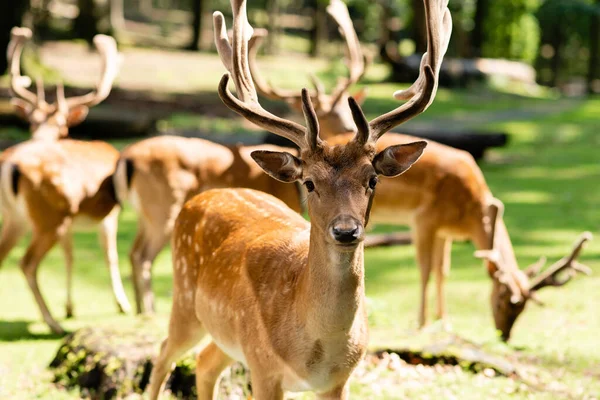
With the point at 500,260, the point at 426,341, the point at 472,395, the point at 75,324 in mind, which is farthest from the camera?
the point at 75,324

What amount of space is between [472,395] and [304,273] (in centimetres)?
189

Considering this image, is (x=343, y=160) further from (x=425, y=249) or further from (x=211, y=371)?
(x=425, y=249)

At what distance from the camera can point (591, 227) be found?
1188cm

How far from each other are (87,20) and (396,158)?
29308 millimetres

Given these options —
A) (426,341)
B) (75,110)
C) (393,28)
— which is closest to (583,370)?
(426,341)

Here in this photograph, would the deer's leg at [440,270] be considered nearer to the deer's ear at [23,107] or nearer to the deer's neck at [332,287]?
the deer's ear at [23,107]

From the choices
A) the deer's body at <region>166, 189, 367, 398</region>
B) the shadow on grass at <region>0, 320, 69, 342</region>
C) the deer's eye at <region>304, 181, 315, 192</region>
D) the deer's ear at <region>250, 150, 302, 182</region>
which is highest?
the deer's ear at <region>250, 150, 302, 182</region>

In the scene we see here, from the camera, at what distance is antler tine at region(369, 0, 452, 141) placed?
4.02m

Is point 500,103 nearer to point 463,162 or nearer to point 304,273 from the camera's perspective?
point 463,162

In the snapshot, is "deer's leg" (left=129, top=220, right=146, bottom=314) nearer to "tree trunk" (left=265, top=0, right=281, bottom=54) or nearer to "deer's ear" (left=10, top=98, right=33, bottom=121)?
"deer's ear" (left=10, top=98, right=33, bottom=121)

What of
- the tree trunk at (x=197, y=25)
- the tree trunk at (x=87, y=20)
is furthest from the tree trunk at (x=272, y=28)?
the tree trunk at (x=87, y=20)

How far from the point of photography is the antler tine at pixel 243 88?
13.2ft

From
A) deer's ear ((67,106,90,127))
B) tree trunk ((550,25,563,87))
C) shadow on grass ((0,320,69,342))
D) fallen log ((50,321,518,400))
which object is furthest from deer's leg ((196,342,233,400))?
tree trunk ((550,25,563,87))

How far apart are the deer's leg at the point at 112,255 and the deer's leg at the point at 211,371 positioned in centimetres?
354
